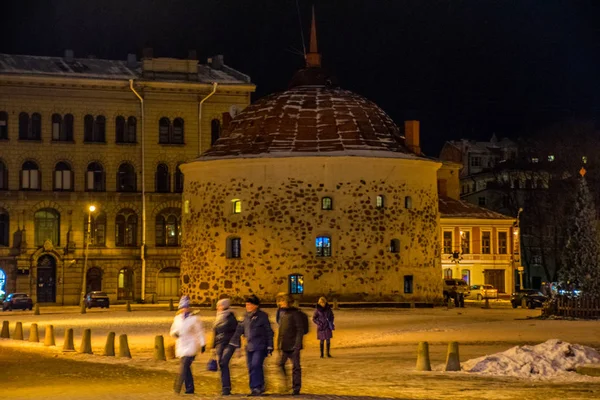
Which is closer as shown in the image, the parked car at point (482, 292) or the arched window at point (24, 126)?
the arched window at point (24, 126)

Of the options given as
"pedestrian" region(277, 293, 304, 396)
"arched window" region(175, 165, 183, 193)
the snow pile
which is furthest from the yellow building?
"pedestrian" region(277, 293, 304, 396)

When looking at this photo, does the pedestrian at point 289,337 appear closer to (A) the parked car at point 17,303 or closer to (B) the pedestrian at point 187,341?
(B) the pedestrian at point 187,341

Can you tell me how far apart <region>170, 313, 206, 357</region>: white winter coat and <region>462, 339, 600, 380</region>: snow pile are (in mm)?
6643

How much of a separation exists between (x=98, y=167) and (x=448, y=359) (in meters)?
53.6

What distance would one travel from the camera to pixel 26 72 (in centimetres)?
7250

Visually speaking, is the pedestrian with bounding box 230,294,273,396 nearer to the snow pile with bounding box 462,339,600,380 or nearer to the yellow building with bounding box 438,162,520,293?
the snow pile with bounding box 462,339,600,380

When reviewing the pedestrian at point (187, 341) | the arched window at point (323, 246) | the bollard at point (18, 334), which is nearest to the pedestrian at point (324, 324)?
the pedestrian at point (187, 341)

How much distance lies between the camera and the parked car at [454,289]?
65356 millimetres

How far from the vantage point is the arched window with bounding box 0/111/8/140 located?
7219 cm

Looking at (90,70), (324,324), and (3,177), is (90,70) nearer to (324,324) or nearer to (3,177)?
(3,177)

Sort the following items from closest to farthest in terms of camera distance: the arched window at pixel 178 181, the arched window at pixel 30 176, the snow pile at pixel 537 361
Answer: the snow pile at pixel 537 361
the arched window at pixel 30 176
the arched window at pixel 178 181

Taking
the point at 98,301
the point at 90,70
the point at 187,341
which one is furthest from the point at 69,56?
the point at 187,341

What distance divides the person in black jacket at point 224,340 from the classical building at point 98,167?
52065 millimetres

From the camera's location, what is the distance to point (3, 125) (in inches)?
2847
